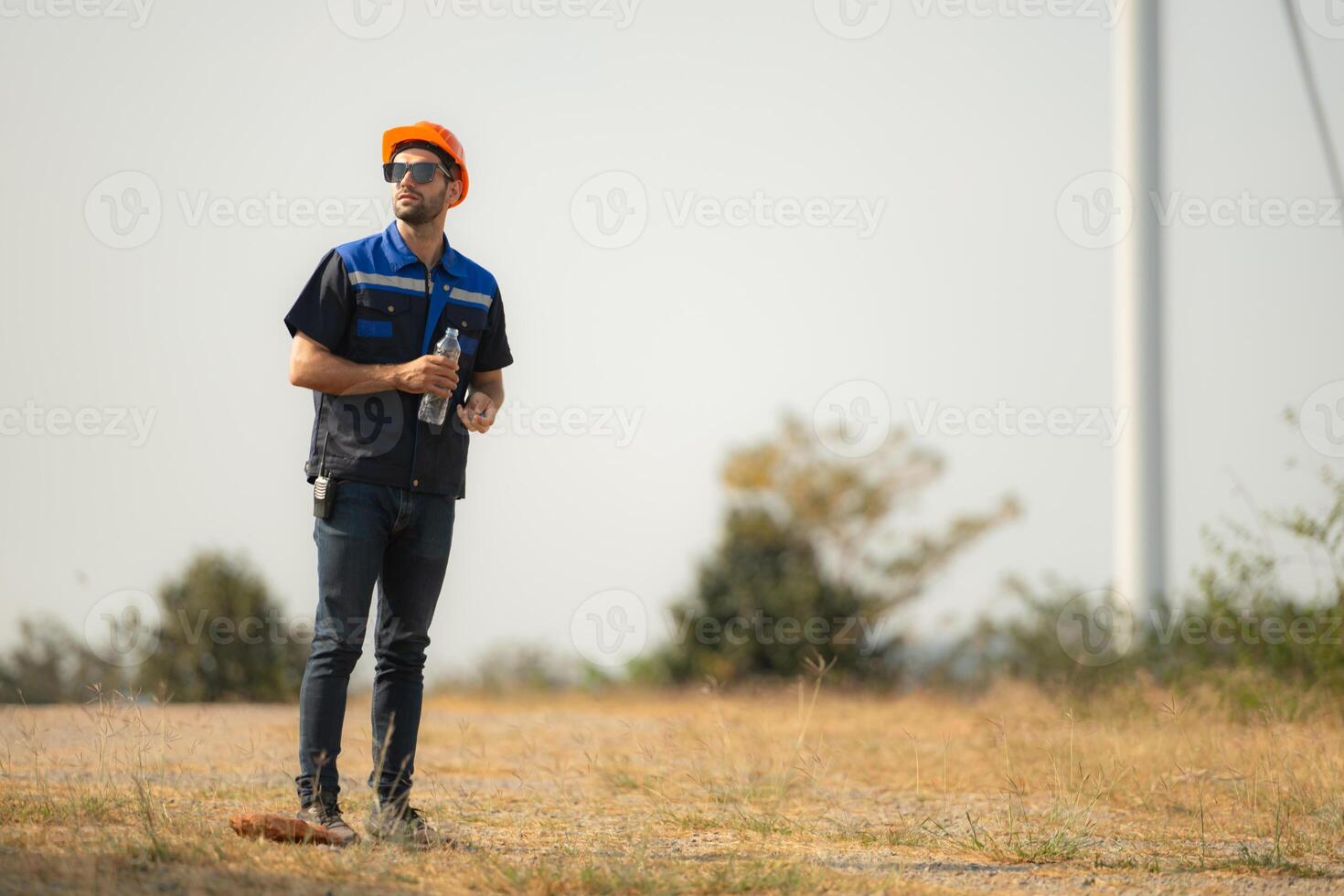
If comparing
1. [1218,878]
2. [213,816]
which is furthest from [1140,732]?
[213,816]

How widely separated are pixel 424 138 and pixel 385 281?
23.3 inches

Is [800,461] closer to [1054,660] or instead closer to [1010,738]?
[1054,660]

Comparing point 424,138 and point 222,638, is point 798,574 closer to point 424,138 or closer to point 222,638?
point 222,638

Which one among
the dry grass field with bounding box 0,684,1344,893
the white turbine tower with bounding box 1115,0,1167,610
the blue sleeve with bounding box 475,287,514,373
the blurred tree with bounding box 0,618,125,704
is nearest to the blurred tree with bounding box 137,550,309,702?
the blurred tree with bounding box 0,618,125,704

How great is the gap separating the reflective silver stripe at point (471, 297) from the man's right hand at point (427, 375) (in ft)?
1.25

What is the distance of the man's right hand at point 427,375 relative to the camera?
5.00 m

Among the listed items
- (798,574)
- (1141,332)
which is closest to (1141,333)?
(1141,332)

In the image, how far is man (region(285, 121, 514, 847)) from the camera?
5.00 m

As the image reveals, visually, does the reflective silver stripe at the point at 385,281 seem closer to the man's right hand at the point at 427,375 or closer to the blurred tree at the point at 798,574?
the man's right hand at the point at 427,375

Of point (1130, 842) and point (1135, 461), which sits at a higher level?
point (1135, 461)

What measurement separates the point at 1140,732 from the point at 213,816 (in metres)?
6.17

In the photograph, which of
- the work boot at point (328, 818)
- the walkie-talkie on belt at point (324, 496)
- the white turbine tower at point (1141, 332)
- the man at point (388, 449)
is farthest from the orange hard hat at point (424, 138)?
the white turbine tower at point (1141, 332)

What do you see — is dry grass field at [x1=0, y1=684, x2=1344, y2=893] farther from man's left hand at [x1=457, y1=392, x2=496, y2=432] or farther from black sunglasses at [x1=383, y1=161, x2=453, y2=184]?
black sunglasses at [x1=383, y1=161, x2=453, y2=184]

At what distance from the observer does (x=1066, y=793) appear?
6.40 metres
